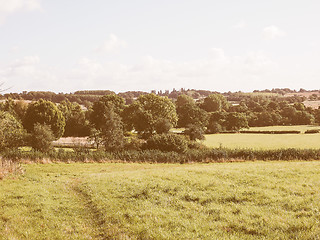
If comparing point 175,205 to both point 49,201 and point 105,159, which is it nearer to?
point 49,201

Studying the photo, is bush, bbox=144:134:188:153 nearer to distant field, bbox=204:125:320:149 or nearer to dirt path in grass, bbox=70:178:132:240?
distant field, bbox=204:125:320:149

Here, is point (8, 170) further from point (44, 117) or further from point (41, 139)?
point (44, 117)

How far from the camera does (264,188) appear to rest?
56.4 ft

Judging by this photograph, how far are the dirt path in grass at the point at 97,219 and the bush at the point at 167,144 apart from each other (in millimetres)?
31413

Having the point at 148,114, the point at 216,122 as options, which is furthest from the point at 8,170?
the point at 216,122

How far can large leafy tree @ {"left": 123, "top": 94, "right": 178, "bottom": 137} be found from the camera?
78.1 meters

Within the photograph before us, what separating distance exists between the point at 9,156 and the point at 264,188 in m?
34.6

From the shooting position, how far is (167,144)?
50.3 m

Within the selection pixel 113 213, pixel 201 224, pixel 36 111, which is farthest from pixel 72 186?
pixel 36 111

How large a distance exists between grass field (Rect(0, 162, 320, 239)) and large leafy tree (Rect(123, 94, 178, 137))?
56.0m

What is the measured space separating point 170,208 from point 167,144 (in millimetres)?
36143

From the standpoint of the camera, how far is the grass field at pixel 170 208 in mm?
11227

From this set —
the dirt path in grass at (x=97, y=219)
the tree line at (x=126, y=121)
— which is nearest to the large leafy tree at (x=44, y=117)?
the tree line at (x=126, y=121)

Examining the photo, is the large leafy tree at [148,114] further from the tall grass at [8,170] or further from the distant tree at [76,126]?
the tall grass at [8,170]
